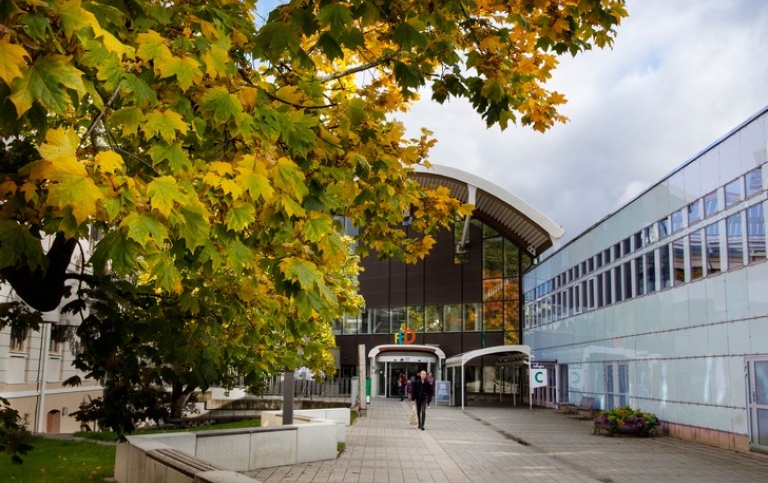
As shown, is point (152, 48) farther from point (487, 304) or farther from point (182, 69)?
point (487, 304)

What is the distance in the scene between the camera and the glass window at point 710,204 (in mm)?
19234

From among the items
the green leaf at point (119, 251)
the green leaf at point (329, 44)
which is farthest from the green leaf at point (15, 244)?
the green leaf at point (329, 44)

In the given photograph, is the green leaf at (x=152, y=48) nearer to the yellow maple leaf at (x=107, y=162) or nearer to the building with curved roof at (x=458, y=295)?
the yellow maple leaf at (x=107, y=162)

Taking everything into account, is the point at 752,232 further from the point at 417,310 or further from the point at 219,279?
the point at 417,310

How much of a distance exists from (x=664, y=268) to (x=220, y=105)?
67.0 ft

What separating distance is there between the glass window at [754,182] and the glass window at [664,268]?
5133 millimetres

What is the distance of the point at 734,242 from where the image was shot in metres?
18.1

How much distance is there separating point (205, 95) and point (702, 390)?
18.5 meters

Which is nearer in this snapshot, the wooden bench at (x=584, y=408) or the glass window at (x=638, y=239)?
the glass window at (x=638, y=239)

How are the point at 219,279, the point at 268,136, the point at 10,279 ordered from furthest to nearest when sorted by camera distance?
the point at 219,279
the point at 10,279
the point at 268,136

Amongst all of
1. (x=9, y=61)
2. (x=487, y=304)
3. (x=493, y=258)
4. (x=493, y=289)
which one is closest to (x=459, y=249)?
(x=493, y=258)

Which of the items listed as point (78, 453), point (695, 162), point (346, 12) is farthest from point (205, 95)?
point (695, 162)

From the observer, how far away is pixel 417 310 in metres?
53.5

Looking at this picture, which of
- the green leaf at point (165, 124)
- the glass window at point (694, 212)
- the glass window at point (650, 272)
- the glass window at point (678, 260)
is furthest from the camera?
the glass window at point (650, 272)
